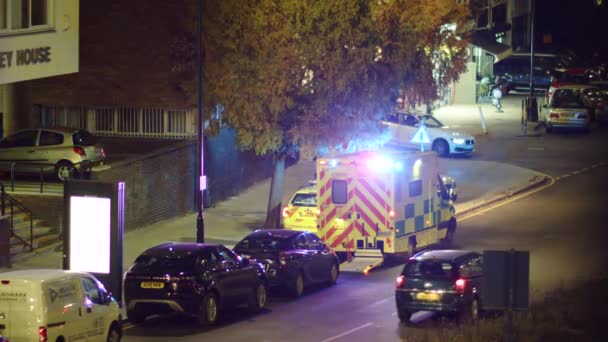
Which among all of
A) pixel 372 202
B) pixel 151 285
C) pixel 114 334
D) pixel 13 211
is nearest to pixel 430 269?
pixel 151 285

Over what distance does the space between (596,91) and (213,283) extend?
40.4m

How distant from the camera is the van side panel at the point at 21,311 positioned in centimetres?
1738

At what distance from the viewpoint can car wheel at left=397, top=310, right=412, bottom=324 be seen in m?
22.9

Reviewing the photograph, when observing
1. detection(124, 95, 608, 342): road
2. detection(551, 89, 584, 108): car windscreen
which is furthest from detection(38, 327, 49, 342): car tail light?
detection(551, 89, 584, 108): car windscreen

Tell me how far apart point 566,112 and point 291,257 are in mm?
31488

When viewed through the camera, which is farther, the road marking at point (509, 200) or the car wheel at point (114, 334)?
the road marking at point (509, 200)

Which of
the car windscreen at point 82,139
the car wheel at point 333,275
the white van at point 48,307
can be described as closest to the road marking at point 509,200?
the car wheel at point 333,275

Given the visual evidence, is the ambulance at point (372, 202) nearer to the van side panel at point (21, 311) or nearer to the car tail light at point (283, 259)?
the car tail light at point (283, 259)

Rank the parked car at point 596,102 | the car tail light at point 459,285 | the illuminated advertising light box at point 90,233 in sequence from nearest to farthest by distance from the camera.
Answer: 1. the car tail light at point 459,285
2. the illuminated advertising light box at point 90,233
3. the parked car at point 596,102

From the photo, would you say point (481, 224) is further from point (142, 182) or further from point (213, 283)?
point (213, 283)

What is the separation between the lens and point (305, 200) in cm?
3216

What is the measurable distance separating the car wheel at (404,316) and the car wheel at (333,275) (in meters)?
4.79

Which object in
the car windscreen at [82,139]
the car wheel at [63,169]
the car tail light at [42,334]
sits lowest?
the car tail light at [42,334]

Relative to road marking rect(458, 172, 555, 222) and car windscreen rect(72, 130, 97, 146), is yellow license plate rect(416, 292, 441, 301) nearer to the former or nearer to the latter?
car windscreen rect(72, 130, 97, 146)
